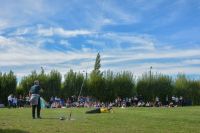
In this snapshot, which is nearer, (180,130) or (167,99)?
(180,130)

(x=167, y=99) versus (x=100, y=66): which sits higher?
(x=100, y=66)

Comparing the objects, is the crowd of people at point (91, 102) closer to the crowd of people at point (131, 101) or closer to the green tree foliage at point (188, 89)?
the crowd of people at point (131, 101)

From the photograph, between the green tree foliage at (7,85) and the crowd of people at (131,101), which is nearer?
the crowd of people at (131,101)

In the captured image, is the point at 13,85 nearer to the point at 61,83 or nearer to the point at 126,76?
the point at 61,83

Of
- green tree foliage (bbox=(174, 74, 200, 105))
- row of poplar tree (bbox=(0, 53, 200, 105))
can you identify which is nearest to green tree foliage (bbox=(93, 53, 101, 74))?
row of poplar tree (bbox=(0, 53, 200, 105))

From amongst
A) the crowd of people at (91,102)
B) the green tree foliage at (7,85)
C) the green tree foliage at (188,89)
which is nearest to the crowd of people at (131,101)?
the crowd of people at (91,102)

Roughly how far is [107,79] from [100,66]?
5.85 metres

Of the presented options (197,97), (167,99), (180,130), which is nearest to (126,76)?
(167,99)

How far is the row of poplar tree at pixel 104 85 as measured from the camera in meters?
82.7

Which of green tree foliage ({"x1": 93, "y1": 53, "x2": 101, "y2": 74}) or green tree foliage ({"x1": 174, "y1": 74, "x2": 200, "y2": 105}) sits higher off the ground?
green tree foliage ({"x1": 93, "y1": 53, "x2": 101, "y2": 74})

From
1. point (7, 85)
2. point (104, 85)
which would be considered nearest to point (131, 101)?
point (104, 85)

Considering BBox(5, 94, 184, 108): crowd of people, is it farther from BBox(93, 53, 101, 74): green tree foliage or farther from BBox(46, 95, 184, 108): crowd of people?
BBox(93, 53, 101, 74): green tree foliage

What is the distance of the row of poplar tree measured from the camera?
8269 centimetres

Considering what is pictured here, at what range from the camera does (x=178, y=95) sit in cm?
9056
